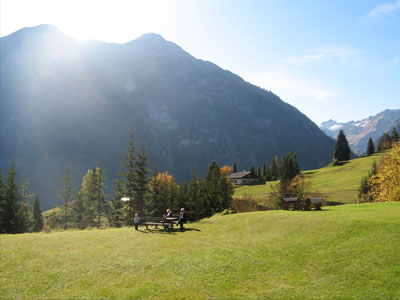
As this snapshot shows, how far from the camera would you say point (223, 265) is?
15250 millimetres

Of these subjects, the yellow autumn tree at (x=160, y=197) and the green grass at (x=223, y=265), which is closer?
the green grass at (x=223, y=265)

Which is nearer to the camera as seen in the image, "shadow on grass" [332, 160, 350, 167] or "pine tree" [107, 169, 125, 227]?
"pine tree" [107, 169, 125, 227]

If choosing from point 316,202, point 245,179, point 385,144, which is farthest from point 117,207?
point 385,144

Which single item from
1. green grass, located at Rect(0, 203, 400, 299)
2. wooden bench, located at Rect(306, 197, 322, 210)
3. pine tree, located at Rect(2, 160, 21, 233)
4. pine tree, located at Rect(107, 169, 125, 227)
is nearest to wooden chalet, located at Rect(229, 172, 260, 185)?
pine tree, located at Rect(107, 169, 125, 227)

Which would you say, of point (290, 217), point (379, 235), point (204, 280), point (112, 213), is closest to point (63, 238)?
point (204, 280)

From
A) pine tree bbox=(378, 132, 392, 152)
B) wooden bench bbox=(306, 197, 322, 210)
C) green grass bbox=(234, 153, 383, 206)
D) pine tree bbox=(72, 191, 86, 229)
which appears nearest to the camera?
wooden bench bbox=(306, 197, 322, 210)

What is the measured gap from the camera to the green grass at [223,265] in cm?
1214

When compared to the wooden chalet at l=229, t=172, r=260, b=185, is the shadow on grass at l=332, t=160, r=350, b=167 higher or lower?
higher

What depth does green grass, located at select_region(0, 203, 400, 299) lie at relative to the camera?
12.1 meters

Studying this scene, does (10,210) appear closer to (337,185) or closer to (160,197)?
(160,197)

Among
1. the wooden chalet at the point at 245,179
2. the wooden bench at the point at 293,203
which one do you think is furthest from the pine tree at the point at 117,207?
the wooden chalet at the point at 245,179

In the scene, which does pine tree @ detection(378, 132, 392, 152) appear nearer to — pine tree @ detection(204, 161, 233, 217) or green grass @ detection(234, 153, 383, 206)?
green grass @ detection(234, 153, 383, 206)

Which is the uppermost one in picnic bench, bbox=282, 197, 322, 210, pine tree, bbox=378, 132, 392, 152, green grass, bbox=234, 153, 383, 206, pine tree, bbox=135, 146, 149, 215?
pine tree, bbox=378, 132, 392, 152

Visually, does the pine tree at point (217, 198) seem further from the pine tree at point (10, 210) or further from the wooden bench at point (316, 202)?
the pine tree at point (10, 210)
